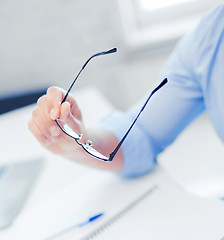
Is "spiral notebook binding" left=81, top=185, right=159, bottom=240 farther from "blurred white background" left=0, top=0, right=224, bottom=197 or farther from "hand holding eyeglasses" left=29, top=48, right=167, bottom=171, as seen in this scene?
"blurred white background" left=0, top=0, right=224, bottom=197

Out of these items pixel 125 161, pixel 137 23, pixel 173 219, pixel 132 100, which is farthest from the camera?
pixel 132 100

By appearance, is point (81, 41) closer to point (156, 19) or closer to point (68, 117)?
point (156, 19)

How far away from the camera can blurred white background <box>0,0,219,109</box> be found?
1.03 m

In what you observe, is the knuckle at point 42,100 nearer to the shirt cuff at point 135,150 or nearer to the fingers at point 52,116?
the fingers at point 52,116

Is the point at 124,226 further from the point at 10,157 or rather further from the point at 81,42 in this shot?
the point at 81,42

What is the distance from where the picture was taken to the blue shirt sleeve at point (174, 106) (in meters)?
0.50

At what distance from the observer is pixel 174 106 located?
0.53 meters

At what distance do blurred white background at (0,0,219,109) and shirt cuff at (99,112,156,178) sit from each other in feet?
1.67

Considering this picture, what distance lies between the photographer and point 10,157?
64 centimetres

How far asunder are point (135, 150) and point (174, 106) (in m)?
0.10

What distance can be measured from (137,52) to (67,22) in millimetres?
253

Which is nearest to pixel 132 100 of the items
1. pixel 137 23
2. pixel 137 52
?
pixel 137 52

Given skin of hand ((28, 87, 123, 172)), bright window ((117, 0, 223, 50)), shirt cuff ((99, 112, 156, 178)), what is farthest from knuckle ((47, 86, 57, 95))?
bright window ((117, 0, 223, 50))

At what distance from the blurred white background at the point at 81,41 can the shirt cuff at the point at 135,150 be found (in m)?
0.51
